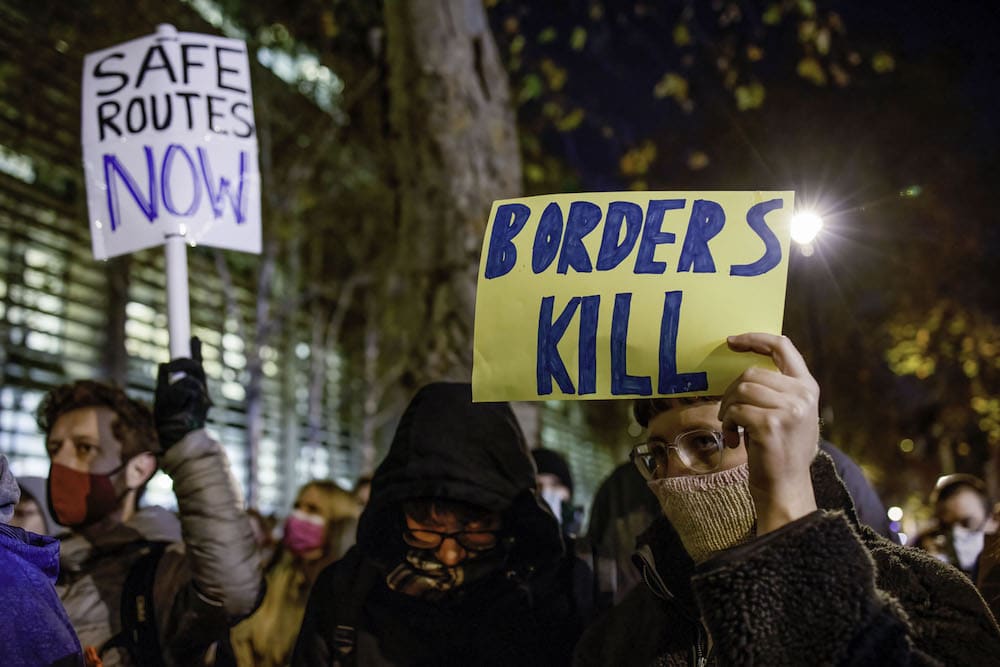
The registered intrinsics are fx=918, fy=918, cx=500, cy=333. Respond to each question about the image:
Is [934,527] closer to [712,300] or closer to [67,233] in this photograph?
[712,300]

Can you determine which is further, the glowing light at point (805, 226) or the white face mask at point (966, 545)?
the white face mask at point (966, 545)

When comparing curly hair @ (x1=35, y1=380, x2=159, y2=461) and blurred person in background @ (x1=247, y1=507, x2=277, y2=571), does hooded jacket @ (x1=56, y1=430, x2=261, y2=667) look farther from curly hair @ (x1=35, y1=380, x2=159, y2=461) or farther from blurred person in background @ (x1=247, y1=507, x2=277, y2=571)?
blurred person in background @ (x1=247, y1=507, x2=277, y2=571)

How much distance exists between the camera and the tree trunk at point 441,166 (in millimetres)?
5301

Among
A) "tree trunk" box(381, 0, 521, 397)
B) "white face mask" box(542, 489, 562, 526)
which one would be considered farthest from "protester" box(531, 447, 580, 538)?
"tree trunk" box(381, 0, 521, 397)

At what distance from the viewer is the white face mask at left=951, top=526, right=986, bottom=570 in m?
5.57

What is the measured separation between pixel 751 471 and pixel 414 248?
4122 millimetres

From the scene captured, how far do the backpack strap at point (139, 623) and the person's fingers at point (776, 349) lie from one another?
2016mm

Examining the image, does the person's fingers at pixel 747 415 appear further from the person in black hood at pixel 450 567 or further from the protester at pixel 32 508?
the protester at pixel 32 508

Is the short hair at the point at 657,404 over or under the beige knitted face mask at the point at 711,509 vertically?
over

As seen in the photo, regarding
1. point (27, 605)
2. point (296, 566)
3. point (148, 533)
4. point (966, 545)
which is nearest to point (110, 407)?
point (148, 533)

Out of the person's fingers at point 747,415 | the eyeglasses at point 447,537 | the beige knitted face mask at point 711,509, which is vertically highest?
the person's fingers at point 747,415

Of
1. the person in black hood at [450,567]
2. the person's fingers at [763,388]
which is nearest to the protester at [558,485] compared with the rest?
the person in black hood at [450,567]

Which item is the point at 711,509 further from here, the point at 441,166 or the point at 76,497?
the point at 441,166

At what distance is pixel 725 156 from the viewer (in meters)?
12.9
